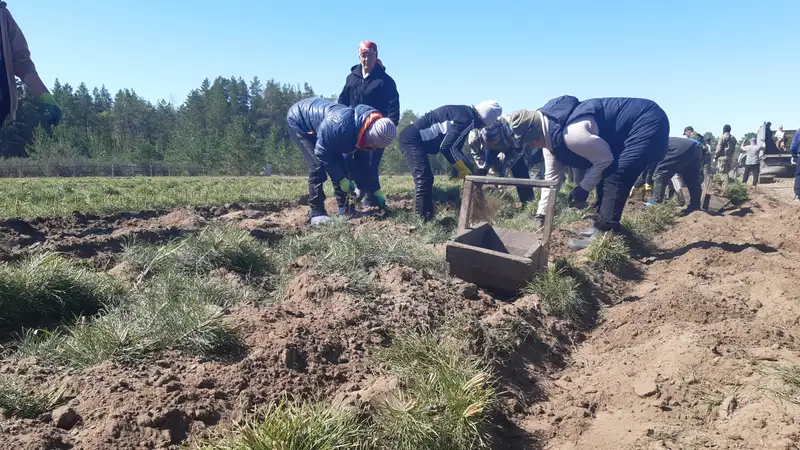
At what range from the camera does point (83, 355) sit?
2385 millimetres

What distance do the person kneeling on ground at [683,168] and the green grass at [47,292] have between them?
8722 millimetres

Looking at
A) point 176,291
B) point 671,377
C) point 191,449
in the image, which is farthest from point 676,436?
point 176,291

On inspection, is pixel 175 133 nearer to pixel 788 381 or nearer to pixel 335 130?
pixel 335 130

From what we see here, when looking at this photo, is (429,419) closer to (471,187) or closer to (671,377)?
(671,377)

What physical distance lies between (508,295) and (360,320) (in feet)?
5.53

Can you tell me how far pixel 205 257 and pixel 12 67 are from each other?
2.68 meters

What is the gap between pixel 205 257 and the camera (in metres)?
4.07

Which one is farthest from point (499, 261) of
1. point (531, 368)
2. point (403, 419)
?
point (403, 419)

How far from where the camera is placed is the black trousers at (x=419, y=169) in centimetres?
684

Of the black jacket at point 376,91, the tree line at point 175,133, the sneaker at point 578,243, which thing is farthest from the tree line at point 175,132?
the sneaker at point 578,243

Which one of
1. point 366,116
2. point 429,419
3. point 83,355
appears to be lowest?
point 429,419

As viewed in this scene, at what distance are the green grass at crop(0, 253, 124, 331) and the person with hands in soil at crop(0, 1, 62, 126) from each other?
2.09 metres

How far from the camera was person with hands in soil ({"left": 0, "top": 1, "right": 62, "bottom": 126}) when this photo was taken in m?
4.33

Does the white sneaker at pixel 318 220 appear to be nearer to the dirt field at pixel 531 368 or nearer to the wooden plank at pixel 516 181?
the dirt field at pixel 531 368
